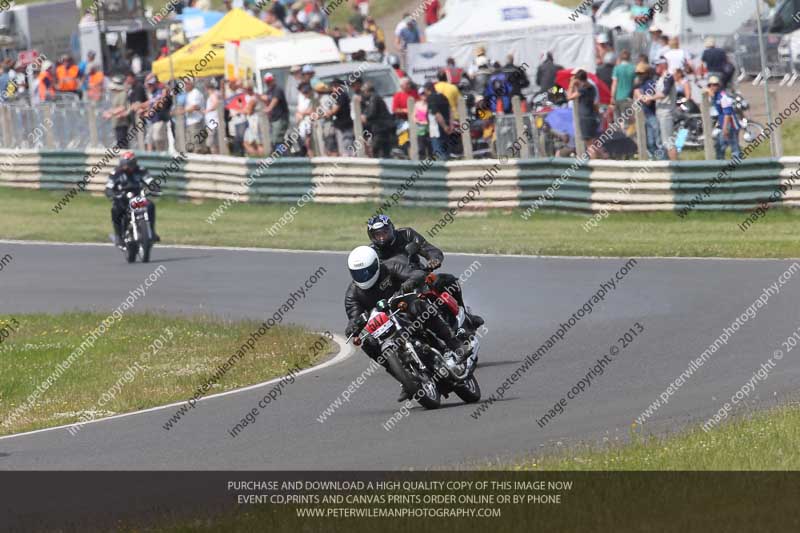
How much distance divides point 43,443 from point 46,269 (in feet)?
41.1

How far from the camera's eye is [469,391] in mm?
12266

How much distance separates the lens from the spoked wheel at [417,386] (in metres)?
11.8

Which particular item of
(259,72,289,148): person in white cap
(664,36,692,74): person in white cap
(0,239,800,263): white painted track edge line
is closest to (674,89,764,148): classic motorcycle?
(664,36,692,74): person in white cap

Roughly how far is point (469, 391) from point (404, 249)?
1318mm

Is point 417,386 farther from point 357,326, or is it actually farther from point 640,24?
point 640,24

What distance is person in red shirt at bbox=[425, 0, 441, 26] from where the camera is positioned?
39.7m

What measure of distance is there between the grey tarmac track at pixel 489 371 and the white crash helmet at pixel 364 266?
1036mm

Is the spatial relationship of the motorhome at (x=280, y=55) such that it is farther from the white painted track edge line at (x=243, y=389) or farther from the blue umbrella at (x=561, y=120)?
the white painted track edge line at (x=243, y=389)

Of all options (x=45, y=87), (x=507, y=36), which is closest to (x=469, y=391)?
(x=507, y=36)

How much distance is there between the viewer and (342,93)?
90.1 feet

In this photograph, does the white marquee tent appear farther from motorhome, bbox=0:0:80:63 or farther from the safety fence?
motorhome, bbox=0:0:80:63

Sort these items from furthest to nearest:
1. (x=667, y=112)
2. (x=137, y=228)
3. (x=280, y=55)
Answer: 1. (x=280, y=55)
2. (x=667, y=112)
3. (x=137, y=228)

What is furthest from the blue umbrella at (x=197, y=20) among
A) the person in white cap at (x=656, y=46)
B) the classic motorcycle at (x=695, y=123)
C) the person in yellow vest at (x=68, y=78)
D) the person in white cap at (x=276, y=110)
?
the classic motorcycle at (x=695, y=123)
